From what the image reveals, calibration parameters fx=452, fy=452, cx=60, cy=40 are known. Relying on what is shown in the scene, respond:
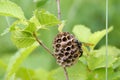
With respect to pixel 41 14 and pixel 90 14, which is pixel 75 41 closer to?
pixel 41 14

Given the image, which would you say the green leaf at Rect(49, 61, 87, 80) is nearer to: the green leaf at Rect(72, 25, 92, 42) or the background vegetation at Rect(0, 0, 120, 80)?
the green leaf at Rect(72, 25, 92, 42)

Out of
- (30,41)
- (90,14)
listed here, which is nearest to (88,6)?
(90,14)

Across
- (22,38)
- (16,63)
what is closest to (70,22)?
(16,63)

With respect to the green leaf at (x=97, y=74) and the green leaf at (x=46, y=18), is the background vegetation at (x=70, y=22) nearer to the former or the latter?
the green leaf at (x=97, y=74)

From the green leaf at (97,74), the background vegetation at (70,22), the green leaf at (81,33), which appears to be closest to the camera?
the green leaf at (97,74)

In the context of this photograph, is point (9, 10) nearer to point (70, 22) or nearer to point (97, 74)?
point (97, 74)

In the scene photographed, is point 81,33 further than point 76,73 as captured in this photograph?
Yes

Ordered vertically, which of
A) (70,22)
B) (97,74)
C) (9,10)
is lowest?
(97,74)

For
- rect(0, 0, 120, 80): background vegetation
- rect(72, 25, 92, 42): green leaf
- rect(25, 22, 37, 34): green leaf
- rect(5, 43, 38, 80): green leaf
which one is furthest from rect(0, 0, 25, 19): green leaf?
rect(0, 0, 120, 80): background vegetation

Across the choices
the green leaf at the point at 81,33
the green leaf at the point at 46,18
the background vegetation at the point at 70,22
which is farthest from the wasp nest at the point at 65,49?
the background vegetation at the point at 70,22
